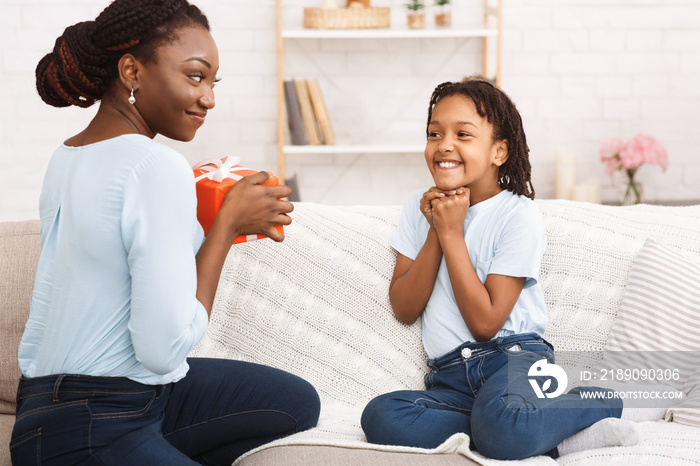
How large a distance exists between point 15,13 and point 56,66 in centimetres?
239

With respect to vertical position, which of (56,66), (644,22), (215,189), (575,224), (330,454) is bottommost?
(330,454)

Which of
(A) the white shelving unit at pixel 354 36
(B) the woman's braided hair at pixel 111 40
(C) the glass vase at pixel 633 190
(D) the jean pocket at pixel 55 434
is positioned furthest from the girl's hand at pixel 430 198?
(C) the glass vase at pixel 633 190

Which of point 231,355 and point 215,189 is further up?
point 215,189

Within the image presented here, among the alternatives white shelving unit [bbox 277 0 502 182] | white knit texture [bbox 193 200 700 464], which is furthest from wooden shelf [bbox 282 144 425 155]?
white knit texture [bbox 193 200 700 464]

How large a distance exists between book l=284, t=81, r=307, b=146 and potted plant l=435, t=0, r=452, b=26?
725 mm

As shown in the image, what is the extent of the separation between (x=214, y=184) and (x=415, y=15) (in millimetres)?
2064

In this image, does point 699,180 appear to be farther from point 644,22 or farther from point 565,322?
point 565,322

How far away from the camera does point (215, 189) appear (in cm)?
125

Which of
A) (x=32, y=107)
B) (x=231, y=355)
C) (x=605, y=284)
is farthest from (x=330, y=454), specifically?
(x=32, y=107)

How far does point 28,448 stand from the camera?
1.05 metres

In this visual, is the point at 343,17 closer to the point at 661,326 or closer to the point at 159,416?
the point at 661,326

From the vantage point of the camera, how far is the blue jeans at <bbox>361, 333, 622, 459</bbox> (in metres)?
1.31

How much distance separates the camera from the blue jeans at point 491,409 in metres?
1.31

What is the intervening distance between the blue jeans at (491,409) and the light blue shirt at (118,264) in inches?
19.6
